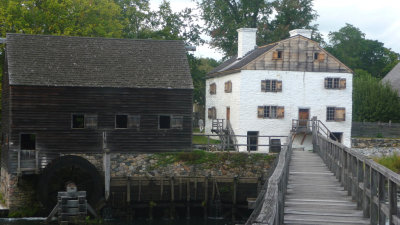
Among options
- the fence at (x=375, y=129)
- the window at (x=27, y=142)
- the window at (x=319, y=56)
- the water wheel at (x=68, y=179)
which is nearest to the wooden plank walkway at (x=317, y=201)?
the water wheel at (x=68, y=179)

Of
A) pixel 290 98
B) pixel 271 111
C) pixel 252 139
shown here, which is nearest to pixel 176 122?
pixel 252 139

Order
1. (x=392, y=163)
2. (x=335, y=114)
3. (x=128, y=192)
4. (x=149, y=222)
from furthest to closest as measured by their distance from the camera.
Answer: (x=335, y=114) < (x=392, y=163) < (x=128, y=192) < (x=149, y=222)

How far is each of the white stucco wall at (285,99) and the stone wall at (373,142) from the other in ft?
6.88

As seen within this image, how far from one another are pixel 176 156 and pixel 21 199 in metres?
7.22

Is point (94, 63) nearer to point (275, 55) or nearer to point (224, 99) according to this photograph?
point (275, 55)

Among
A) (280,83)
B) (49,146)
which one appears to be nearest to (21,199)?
(49,146)

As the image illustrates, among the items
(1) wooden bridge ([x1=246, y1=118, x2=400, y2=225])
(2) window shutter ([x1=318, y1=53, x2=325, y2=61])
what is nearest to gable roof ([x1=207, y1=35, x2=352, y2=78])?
(2) window shutter ([x1=318, y1=53, x2=325, y2=61])

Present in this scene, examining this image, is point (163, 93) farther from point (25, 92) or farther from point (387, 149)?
point (387, 149)

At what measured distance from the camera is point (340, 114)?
36.3 meters

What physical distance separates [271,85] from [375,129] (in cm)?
946

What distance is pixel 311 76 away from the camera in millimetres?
36281

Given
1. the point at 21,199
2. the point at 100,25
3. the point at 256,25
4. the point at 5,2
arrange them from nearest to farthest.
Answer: the point at 21,199 → the point at 5,2 → the point at 100,25 → the point at 256,25

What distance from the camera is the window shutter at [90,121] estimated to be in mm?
27781

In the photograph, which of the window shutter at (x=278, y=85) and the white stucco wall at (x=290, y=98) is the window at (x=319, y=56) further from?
the window shutter at (x=278, y=85)
